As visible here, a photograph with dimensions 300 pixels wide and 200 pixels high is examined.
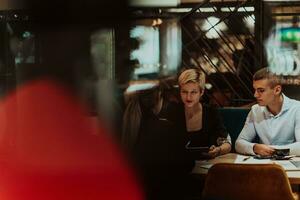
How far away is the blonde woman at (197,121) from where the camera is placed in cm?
193

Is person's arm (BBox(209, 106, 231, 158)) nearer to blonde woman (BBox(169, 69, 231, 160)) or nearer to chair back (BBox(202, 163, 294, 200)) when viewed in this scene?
blonde woman (BBox(169, 69, 231, 160))

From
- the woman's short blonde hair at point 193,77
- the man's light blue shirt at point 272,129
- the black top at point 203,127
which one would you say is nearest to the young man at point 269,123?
the man's light blue shirt at point 272,129

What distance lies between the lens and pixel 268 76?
185 cm

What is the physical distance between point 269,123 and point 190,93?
0.39 metres

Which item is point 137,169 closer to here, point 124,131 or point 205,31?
point 124,131

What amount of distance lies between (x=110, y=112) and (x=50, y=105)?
33 centimetres

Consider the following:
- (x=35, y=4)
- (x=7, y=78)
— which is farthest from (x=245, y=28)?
(x=7, y=78)

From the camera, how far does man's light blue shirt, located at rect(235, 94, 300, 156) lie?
194 centimetres

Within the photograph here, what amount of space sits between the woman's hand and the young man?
0.29 ft

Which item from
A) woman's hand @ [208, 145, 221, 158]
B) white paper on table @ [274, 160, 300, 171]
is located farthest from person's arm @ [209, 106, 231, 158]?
white paper on table @ [274, 160, 300, 171]

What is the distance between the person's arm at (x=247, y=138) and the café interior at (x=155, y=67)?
23 mm

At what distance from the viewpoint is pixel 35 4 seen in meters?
2.04

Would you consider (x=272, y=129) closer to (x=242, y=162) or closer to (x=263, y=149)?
(x=263, y=149)

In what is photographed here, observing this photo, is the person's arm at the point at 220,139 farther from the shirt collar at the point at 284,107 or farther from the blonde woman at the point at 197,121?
the shirt collar at the point at 284,107
